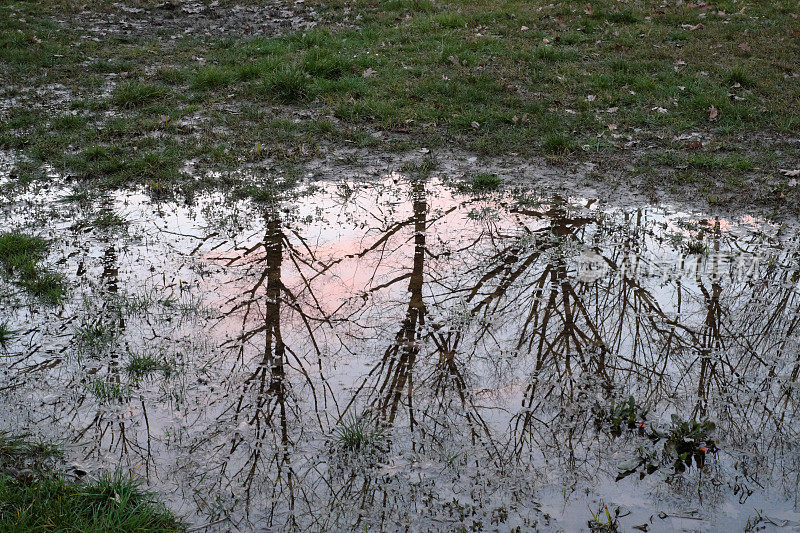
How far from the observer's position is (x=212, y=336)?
489 centimetres

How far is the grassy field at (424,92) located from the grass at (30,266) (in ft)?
5.40

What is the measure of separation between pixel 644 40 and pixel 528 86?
10.6 ft

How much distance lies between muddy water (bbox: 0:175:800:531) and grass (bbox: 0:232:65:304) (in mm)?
115

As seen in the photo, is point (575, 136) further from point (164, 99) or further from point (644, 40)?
point (164, 99)

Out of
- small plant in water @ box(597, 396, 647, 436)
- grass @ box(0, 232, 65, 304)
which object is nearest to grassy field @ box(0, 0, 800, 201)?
grass @ box(0, 232, 65, 304)

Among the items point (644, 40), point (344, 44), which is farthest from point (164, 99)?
point (644, 40)

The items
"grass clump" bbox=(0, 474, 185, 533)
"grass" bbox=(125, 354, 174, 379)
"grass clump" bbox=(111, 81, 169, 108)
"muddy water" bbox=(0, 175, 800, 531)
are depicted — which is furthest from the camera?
"grass clump" bbox=(111, 81, 169, 108)

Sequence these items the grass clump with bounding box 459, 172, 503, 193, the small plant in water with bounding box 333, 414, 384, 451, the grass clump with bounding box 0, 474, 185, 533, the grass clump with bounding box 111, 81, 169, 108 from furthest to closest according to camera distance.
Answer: the grass clump with bounding box 111, 81, 169, 108
the grass clump with bounding box 459, 172, 503, 193
the small plant in water with bounding box 333, 414, 384, 451
the grass clump with bounding box 0, 474, 185, 533

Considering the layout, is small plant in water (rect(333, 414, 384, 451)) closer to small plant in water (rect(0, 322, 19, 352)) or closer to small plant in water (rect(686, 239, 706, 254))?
small plant in water (rect(0, 322, 19, 352))

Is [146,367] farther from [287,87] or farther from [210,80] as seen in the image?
[210,80]

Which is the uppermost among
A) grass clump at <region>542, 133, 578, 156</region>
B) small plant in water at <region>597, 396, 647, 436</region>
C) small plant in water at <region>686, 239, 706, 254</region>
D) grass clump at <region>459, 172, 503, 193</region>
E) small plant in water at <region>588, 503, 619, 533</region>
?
grass clump at <region>542, 133, 578, 156</region>

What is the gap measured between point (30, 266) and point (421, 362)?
3.41m

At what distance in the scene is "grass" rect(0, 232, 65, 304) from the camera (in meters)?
5.39

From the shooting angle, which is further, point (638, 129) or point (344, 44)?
point (344, 44)
